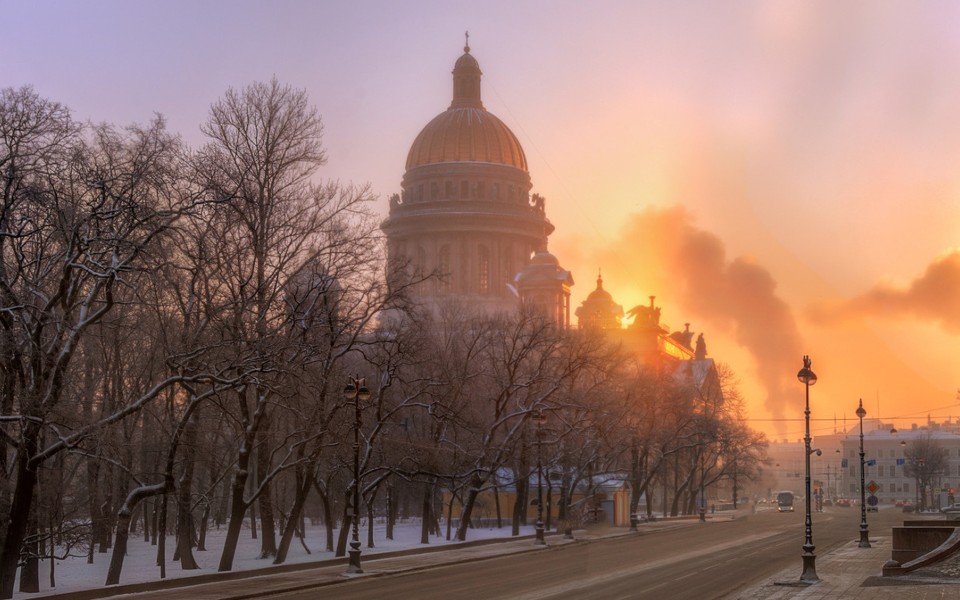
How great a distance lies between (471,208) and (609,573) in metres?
129

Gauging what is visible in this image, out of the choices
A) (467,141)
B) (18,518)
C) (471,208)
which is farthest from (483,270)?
(18,518)

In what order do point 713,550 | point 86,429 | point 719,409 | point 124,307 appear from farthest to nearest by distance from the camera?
point 719,409 → point 713,550 → point 124,307 → point 86,429

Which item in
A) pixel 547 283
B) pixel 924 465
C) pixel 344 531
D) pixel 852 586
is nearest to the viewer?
pixel 852 586

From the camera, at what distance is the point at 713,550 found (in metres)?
51.4

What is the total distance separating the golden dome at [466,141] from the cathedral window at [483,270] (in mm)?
12856

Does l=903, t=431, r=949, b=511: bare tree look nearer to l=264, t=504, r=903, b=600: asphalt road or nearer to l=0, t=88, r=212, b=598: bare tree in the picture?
l=264, t=504, r=903, b=600: asphalt road

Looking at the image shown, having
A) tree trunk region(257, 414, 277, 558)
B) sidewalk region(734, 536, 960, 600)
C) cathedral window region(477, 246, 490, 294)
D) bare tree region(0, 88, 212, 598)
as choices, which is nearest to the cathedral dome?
cathedral window region(477, 246, 490, 294)

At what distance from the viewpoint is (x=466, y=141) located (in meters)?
171

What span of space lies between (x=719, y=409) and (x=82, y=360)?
6603 centimetres

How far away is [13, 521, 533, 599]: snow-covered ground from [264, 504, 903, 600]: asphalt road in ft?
19.7

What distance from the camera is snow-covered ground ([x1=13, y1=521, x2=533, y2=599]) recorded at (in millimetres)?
39153

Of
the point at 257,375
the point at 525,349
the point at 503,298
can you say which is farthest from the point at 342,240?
the point at 503,298

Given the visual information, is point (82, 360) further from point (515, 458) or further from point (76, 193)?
point (515, 458)

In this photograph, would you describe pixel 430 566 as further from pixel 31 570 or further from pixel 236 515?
pixel 31 570
